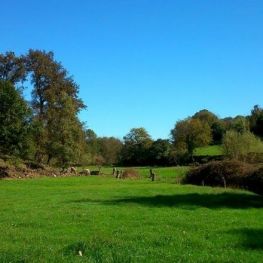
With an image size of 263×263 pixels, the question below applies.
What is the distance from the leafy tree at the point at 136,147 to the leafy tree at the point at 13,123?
71712mm

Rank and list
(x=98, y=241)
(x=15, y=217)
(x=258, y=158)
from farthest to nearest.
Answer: (x=258, y=158) → (x=15, y=217) → (x=98, y=241)

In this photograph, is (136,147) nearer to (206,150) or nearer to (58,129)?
(206,150)

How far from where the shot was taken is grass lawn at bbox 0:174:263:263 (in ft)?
43.1

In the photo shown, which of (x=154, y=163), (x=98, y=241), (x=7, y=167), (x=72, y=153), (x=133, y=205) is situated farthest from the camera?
(x=154, y=163)

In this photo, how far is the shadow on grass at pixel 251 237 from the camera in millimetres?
14625

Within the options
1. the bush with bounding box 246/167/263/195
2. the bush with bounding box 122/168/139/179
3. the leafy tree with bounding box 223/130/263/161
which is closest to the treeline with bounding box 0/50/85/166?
the bush with bounding box 122/168/139/179

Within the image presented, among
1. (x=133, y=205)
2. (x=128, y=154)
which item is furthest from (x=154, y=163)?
(x=133, y=205)

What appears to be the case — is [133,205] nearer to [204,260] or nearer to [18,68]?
[204,260]

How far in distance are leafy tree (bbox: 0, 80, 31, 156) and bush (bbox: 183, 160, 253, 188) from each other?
66.8 feet

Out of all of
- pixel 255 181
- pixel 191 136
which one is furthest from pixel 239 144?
pixel 191 136

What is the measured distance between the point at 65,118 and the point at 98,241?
64277 mm

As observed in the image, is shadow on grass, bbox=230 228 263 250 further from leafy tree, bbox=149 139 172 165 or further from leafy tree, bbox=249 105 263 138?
leafy tree, bbox=149 139 172 165

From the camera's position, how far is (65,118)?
78250mm

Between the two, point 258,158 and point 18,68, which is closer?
point 258,158
